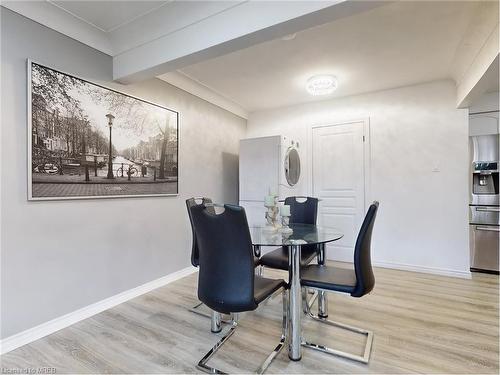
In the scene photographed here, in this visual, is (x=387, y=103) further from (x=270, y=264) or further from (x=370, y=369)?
(x=370, y=369)

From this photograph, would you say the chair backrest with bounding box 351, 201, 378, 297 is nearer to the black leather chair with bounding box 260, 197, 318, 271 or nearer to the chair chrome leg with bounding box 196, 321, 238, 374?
the black leather chair with bounding box 260, 197, 318, 271

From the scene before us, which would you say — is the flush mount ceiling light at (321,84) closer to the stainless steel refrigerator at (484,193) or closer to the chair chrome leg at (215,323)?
the stainless steel refrigerator at (484,193)

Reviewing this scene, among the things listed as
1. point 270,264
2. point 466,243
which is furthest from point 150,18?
point 466,243

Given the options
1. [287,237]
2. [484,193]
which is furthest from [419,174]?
[287,237]

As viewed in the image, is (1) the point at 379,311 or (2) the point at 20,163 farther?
(1) the point at 379,311

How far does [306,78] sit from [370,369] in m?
2.84

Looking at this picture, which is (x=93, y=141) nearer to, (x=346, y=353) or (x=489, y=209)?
(x=346, y=353)

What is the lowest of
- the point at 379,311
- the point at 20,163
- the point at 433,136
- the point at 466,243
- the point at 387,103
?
the point at 379,311

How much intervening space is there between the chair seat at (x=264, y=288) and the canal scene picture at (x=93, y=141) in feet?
5.29

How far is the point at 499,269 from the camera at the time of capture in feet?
10.4

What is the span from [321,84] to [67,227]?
2.86 m

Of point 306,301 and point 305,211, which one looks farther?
point 305,211

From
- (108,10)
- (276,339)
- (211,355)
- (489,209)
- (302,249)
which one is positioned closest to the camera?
(211,355)

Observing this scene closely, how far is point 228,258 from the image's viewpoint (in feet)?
4.70
